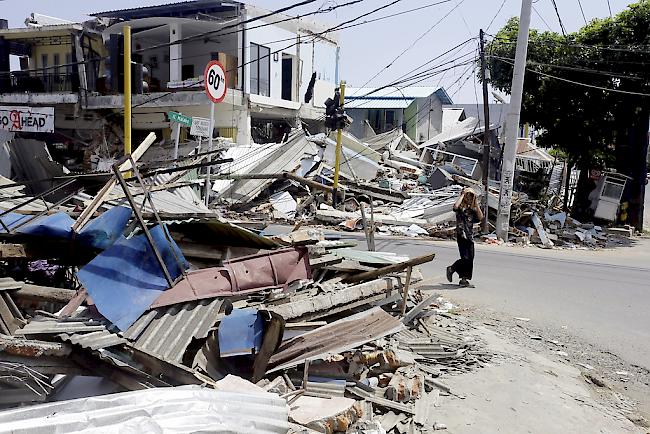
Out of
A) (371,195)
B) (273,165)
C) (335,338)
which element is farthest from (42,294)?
(273,165)

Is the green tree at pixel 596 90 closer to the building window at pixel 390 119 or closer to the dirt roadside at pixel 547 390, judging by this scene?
the dirt roadside at pixel 547 390

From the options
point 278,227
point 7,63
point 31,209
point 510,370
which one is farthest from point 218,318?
point 7,63

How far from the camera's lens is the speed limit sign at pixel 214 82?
1065cm

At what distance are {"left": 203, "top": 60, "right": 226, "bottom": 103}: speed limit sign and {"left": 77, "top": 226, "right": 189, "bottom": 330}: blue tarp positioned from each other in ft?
19.8

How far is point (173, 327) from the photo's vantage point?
4473 millimetres

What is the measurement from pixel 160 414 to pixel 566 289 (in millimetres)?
8142

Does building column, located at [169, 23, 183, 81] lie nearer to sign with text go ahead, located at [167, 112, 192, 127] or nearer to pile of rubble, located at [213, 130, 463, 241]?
pile of rubble, located at [213, 130, 463, 241]

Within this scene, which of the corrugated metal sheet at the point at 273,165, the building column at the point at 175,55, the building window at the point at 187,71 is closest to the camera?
the corrugated metal sheet at the point at 273,165

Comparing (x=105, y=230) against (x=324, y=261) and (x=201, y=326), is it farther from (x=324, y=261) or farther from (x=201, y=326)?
(x=324, y=261)

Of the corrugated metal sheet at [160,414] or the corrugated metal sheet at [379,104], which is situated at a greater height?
the corrugated metal sheet at [379,104]

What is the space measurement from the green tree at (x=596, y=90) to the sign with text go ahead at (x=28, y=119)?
1599cm

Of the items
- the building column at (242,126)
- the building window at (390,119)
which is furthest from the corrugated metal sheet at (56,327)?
the building window at (390,119)

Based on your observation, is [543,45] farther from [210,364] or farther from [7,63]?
[7,63]

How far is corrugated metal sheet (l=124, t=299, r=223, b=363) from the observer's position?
4.14 meters
